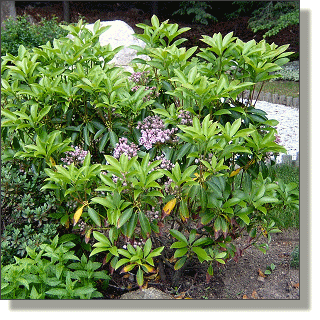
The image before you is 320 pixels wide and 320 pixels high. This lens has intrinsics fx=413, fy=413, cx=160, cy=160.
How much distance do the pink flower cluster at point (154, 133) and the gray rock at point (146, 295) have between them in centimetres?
92

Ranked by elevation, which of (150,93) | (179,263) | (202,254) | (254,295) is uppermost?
(150,93)

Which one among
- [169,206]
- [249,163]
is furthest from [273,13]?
[169,206]

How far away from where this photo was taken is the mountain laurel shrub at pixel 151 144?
234cm

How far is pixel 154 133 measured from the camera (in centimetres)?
255

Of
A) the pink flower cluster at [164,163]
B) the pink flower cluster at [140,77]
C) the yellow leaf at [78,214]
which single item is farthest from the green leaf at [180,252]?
the pink flower cluster at [140,77]

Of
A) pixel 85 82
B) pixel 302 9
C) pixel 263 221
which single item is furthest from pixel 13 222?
pixel 302 9

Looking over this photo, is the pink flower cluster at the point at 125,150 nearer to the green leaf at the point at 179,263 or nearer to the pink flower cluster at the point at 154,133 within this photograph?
the pink flower cluster at the point at 154,133

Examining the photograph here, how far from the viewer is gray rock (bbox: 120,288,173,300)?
8.54 ft

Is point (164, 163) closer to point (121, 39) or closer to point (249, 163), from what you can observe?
point (249, 163)

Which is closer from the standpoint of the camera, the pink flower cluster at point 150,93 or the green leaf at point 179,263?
the green leaf at point 179,263

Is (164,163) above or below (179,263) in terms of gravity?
above

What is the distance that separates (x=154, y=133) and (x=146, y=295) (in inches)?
40.3

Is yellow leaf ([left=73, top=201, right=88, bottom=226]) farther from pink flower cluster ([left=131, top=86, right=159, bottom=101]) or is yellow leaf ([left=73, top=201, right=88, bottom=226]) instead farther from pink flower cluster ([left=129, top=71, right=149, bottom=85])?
pink flower cluster ([left=129, top=71, right=149, bottom=85])

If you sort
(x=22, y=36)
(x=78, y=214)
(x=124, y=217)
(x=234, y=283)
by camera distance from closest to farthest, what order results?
(x=124, y=217)
(x=78, y=214)
(x=234, y=283)
(x=22, y=36)
